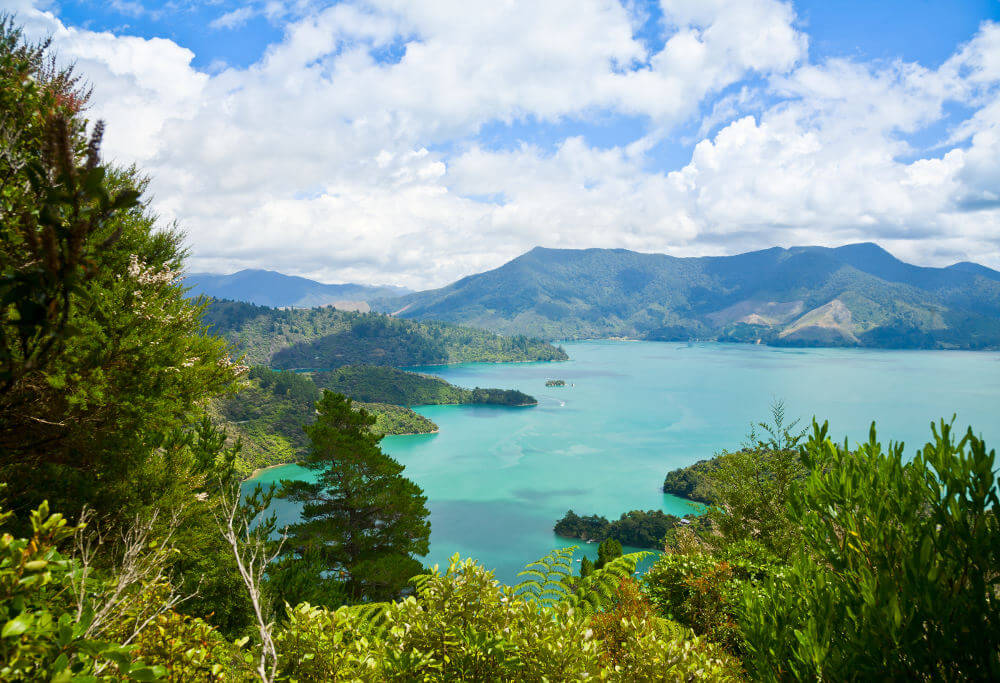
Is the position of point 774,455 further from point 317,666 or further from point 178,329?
point 178,329

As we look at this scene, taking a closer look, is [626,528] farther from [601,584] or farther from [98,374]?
[98,374]

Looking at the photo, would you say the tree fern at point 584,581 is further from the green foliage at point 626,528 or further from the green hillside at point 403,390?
the green hillside at point 403,390

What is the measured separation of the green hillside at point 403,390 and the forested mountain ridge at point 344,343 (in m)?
44.1

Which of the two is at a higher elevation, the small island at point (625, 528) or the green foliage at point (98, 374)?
the green foliage at point (98, 374)

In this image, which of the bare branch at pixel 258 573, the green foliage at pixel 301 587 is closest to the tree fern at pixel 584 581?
the bare branch at pixel 258 573

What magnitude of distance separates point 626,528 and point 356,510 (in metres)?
34.4

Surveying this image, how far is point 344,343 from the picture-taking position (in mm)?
180500

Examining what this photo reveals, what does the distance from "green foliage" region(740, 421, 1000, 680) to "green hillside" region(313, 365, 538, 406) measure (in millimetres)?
102890

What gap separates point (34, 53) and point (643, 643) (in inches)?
336

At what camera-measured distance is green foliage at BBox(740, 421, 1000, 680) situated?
2.48 meters

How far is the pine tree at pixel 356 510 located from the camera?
42.4 feet

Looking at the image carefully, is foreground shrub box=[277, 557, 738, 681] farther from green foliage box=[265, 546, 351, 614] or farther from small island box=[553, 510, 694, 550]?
small island box=[553, 510, 694, 550]

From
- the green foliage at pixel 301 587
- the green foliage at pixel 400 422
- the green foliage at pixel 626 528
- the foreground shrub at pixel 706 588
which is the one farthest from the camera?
the green foliage at pixel 400 422

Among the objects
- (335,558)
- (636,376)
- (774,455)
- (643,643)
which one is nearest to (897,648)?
(643,643)
